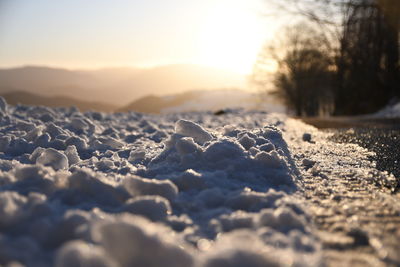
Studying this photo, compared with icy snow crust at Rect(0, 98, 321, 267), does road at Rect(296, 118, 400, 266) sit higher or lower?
lower

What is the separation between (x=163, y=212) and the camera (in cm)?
168

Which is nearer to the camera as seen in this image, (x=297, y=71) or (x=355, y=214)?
(x=355, y=214)

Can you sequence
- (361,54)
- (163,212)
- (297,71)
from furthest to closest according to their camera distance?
(297,71) → (361,54) → (163,212)

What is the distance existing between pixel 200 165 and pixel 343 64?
61.7 ft

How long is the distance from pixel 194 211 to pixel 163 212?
0.60 ft

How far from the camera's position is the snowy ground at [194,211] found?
120cm

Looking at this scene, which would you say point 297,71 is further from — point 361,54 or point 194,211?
point 194,211

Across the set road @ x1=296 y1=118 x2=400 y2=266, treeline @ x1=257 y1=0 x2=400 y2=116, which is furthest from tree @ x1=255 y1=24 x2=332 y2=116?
road @ x1=296 y1=118 x2=400 y2=266

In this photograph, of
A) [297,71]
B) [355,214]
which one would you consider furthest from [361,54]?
[355,214]

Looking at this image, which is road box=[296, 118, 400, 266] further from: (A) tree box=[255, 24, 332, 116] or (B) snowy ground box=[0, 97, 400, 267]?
(A) tree box=[255, 24, 332, 116]

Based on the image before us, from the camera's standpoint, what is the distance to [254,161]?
254 centimetres

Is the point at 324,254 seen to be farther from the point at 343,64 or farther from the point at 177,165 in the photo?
the point at 343,64

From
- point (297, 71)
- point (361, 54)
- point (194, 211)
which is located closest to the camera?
point (194, 211)

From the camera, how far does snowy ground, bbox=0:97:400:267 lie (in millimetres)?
1199
